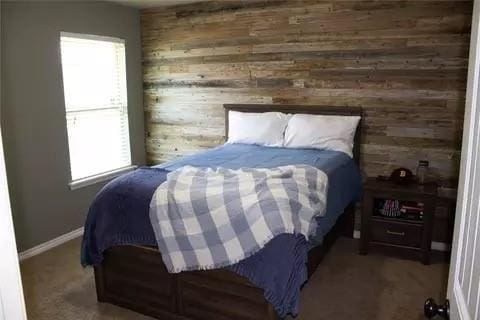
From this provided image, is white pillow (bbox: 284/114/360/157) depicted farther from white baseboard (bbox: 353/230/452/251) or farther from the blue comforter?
white baseboard (bbox: 353/230/452/251)

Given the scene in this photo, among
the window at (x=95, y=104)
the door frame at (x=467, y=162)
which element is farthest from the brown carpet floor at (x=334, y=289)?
the door frame at (x=467, y=162)

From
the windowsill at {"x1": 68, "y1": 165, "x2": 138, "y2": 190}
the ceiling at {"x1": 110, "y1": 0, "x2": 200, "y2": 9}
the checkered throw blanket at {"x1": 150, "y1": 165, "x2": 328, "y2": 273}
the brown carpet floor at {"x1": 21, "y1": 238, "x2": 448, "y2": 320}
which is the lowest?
the brown carpet floor at {"x1": 21, "y1": 238, "x2": 448, "y2": 320}

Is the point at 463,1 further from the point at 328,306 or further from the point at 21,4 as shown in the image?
the point at 21,4

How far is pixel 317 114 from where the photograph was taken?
12.0 ft

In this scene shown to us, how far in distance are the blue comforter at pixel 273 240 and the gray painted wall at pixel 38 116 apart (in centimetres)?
116

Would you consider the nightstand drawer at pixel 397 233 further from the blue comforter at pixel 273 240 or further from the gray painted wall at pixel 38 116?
the gray painted wall at pixel 38 116

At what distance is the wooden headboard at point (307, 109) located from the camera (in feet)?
11.6

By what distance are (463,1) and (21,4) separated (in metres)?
3.45

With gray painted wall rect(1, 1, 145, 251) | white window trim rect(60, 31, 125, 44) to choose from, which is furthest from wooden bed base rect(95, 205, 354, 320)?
white window trim rect(60, 31, 125, 44)

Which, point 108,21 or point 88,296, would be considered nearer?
point 88,296

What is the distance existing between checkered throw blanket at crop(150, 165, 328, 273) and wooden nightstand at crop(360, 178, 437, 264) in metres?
1.00

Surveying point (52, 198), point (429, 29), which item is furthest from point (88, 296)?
point (429, 29)

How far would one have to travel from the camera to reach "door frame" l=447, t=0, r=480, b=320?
886mm

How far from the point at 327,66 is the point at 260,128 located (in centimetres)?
83
